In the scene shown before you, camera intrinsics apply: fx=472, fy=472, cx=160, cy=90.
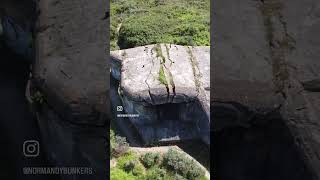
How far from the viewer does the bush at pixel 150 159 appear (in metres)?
4.32

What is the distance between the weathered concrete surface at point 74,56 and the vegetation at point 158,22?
1.60ft

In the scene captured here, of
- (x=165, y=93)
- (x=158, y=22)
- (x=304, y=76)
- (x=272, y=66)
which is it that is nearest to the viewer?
(x=304, y=76)

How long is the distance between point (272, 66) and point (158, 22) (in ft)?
4.04

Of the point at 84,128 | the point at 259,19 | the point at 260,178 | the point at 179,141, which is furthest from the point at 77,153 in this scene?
the point at 259,19

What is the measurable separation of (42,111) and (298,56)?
226 centimetres

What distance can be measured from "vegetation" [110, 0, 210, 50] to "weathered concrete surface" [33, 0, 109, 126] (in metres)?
0.49

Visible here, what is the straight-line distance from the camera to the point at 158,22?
183 inches

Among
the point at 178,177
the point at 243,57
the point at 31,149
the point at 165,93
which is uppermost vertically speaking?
the point at 243,57

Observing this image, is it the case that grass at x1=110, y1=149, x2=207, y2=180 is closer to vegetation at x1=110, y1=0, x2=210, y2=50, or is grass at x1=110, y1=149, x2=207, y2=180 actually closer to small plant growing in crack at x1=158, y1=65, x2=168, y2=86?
small plant growing in crack at x1=158, y1=65, x2=168, y2=86

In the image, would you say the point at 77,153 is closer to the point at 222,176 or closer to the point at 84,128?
the point at 84,128

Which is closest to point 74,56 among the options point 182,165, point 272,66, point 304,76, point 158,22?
point 158,22

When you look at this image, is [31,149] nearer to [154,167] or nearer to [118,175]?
[118,175]

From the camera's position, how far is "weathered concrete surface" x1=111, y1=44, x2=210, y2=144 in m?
4.36

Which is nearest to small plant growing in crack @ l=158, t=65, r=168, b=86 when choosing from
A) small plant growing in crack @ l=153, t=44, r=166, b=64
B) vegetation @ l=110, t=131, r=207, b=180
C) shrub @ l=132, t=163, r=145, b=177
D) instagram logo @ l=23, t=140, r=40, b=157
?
small plant growing in crack @ l=153, t=44, r=166, b=64
